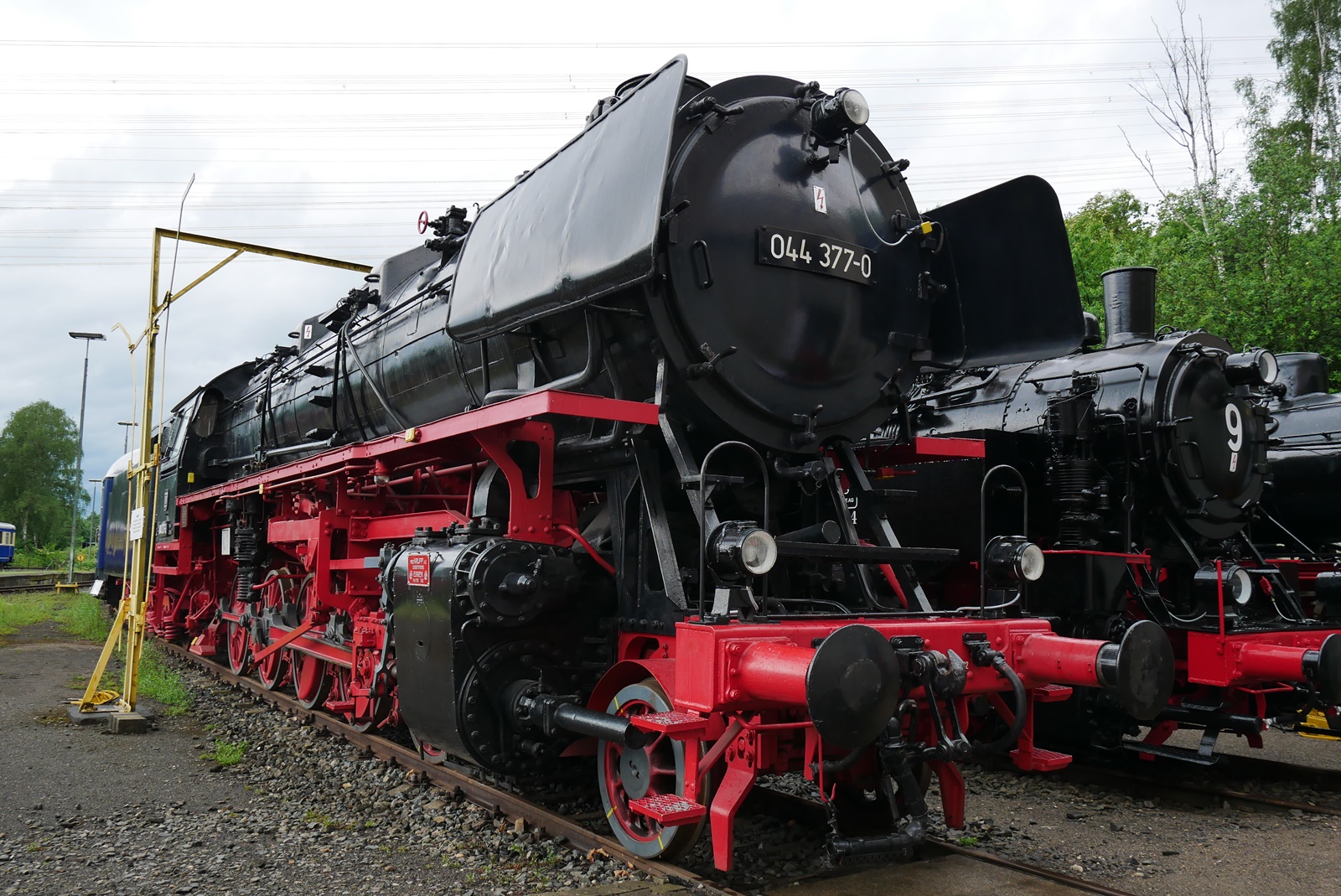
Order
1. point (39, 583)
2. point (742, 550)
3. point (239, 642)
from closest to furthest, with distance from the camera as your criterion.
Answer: point (742, 550) < point (239, 642) < point (39, 583)

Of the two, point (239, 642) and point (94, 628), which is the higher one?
point (239, 642)

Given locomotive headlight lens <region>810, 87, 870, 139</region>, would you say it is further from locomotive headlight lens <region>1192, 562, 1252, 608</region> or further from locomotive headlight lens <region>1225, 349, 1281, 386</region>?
locomotive headlight lens <region>1225, 349, 1281, 386</region>

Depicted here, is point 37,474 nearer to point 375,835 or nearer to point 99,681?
point 99,681

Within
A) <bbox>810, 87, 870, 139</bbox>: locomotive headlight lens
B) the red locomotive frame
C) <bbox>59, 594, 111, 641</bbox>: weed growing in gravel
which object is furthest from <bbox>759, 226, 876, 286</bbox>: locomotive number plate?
<bbox>59, 594, 111, 641</bbox>: weed growing in gravel

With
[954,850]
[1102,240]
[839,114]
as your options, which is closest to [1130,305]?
[839,114]

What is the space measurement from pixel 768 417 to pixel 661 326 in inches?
26.5

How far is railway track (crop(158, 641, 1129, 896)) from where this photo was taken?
12.6 feet

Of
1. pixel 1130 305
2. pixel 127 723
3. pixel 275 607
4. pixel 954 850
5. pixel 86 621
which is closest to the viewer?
pixel 954 850

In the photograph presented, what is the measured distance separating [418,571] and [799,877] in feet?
7.17

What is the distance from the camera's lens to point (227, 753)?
646 cm

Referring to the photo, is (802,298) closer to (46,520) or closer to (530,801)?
(530,801)

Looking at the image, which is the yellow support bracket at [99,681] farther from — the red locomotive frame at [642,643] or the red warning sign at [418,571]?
the red warning sign at [418,571]

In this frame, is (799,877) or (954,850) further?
(954,850)

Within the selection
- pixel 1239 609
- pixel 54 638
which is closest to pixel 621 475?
pixel 1239 609
